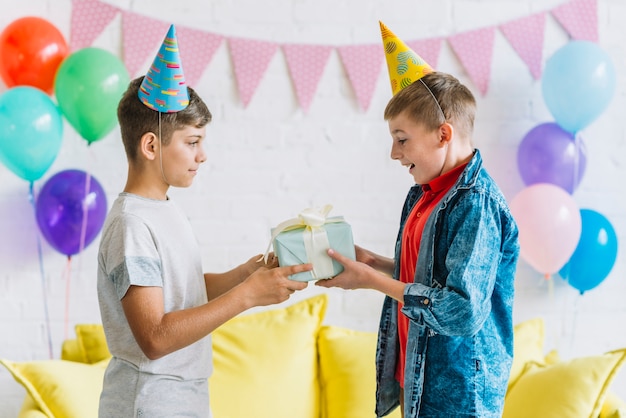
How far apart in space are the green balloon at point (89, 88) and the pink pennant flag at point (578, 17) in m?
1.58

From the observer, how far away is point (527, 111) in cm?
271

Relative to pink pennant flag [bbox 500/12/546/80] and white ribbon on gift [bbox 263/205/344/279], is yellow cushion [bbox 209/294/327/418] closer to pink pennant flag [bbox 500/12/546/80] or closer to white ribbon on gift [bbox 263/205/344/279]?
white ribbon on gift [bbox 263/205/344/279]

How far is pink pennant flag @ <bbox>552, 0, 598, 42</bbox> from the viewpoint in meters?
2.69

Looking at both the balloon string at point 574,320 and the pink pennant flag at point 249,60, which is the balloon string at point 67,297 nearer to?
the pink pennant flag at point 249,60

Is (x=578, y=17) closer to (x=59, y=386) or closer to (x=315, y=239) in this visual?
(x=315, y=239)

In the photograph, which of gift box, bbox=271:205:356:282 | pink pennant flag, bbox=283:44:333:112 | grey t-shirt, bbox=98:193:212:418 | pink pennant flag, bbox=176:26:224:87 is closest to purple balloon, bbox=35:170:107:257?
pink pennant flag, bbox=176:26:224:87

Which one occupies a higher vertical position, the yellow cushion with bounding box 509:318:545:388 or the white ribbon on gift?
the white ribbon on gift

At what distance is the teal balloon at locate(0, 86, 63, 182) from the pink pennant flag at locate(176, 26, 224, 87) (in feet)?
1.61

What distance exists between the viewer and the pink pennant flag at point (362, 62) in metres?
2.63

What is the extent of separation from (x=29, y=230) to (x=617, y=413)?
198 centimetres

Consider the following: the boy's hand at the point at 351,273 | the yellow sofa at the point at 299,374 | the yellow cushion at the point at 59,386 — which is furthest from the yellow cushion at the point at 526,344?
the yellow cushion at the point at 59,386

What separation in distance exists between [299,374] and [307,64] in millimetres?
1079

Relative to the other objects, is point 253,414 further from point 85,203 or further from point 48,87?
point 48,87

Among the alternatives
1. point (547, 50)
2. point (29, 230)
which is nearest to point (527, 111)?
point (547, 50)
